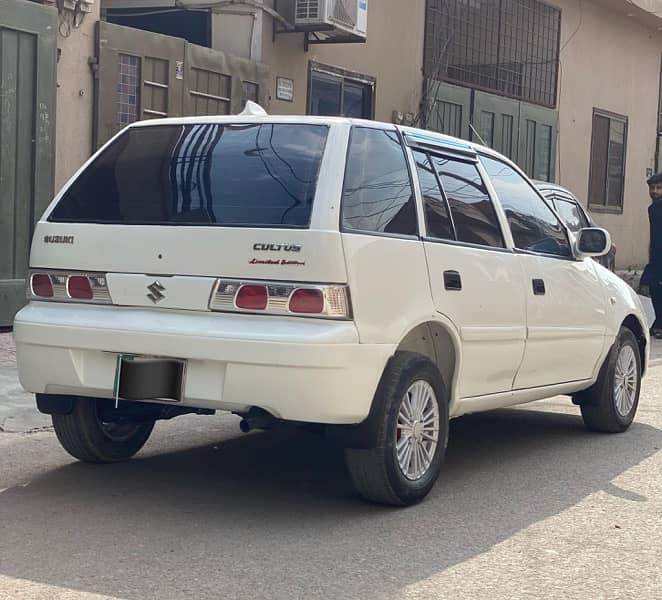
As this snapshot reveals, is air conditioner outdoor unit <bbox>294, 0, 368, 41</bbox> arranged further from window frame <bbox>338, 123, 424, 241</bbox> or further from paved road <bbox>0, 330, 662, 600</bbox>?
window frame <bbox>338, 123, 424, 241</bbox>

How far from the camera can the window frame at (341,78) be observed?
13719 mm

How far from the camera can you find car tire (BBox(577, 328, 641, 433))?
23.8 feet

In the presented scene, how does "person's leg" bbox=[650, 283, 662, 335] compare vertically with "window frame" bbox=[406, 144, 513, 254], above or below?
below

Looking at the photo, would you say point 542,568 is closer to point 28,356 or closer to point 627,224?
point 28,356

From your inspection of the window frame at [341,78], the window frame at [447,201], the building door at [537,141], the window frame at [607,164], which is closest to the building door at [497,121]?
the building door at [537,141]

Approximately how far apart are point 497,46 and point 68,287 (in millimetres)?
13624

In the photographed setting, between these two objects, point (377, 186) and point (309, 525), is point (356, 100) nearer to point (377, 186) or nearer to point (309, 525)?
point (377, 186)

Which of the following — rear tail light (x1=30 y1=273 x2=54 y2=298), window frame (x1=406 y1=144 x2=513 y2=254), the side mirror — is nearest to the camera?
rear tail light (x1=30 y1=273 x2=54 y2=298)

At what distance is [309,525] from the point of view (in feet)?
16.3

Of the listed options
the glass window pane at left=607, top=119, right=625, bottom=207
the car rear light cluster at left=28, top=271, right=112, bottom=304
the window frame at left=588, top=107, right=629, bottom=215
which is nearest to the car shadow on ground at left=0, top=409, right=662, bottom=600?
the car rear light cluster at left=28, top=271, right=112, bottom=304

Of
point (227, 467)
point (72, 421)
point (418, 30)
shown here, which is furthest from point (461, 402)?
point (418, 30)

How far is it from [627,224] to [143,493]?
18.4m

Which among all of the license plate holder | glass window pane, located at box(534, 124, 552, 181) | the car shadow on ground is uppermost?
glass window pane, located at box(534, 124, 552, 181)

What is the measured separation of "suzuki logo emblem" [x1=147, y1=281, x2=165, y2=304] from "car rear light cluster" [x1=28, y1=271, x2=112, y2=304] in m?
0.21
